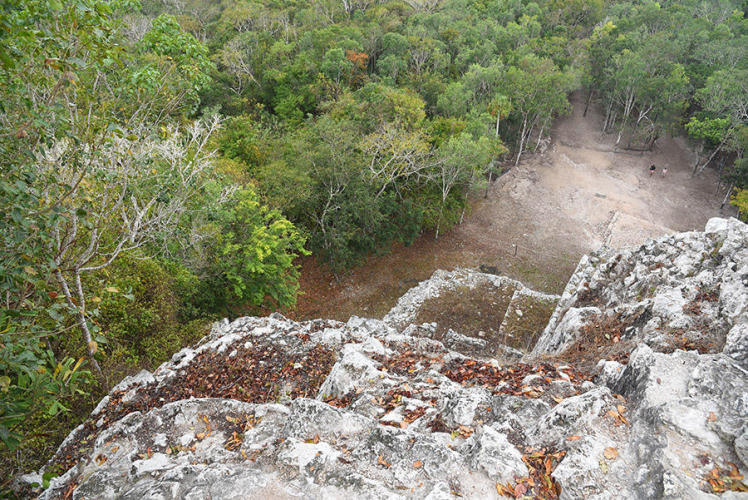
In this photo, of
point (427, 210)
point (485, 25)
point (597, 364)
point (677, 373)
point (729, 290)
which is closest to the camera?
point (677, 373)

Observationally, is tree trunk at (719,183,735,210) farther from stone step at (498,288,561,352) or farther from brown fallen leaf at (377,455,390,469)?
brown fallen leaf at (377,455,390,469)

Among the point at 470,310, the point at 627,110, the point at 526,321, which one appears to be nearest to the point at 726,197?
the point at 627,110

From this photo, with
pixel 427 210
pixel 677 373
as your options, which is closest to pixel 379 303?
pixel 427 210

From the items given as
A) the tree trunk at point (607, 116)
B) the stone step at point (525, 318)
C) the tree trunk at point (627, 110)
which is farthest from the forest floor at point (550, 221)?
the stone step at point (525, 318)

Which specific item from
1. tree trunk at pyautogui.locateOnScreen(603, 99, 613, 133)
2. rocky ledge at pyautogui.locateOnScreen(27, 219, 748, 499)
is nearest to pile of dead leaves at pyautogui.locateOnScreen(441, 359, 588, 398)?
rocky ledge at pyautogui.locateOnScreen(27, 219, 748, 499)

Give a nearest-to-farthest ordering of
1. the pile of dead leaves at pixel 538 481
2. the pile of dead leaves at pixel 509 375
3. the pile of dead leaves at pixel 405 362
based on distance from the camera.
Result: the pile of dead leaves at pixel 538 481 → the pile of dead leaves at pixel 509 375 → the pile of dead leaves at pixel 405 362

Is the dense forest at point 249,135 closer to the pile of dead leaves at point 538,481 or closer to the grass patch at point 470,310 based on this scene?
the pile of dead leaves at point 538,481

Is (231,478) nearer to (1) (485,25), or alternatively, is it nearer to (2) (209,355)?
(2) (209,355)
